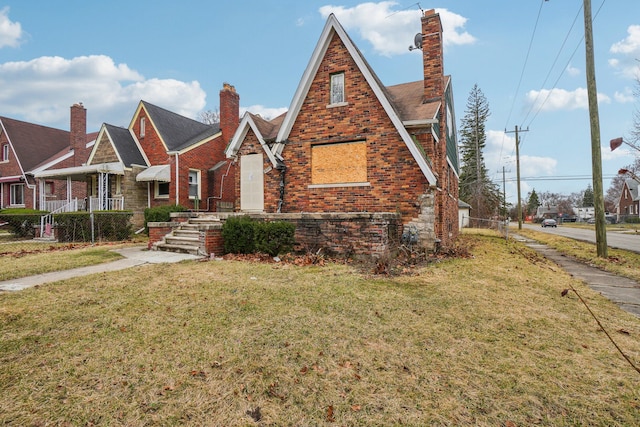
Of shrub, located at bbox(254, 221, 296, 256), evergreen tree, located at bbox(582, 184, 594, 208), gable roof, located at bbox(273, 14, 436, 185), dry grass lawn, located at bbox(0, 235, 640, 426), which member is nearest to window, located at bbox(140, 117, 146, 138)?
gable roof, located at bbox(273, 14, 436, 185)

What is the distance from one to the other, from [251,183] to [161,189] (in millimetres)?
9231

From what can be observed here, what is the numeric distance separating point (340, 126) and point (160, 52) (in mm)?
11210

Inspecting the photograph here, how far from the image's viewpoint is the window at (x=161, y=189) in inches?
723

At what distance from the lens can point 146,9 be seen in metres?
11.7

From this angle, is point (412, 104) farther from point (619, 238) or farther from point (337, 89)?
point (619, 238)

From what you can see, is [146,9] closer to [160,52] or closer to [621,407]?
[160,52]

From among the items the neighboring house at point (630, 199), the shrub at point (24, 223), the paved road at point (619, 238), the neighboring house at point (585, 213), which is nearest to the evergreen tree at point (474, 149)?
the paved road at point (619, 238)

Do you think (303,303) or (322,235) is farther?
(322,235)

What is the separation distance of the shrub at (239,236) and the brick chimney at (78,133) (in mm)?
21103

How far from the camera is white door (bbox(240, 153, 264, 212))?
12312 millimetres

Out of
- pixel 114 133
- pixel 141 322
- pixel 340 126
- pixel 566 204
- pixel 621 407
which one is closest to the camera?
pixel 621 407

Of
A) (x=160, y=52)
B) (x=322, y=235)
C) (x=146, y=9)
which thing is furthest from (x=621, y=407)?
(x=160, y=52)

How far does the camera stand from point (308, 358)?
2.99 meters

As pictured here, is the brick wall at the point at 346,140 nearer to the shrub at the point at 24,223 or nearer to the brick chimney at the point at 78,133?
the shrub at the point at 24,223
